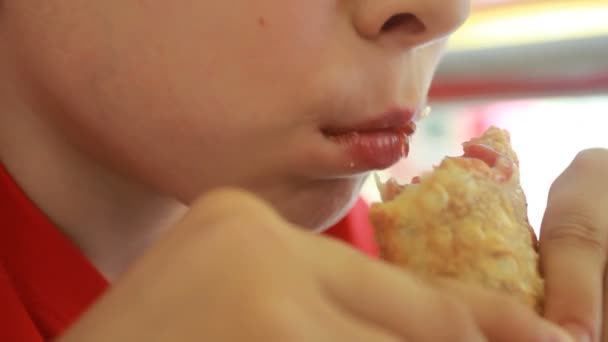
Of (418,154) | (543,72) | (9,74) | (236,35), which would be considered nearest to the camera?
(236,35)

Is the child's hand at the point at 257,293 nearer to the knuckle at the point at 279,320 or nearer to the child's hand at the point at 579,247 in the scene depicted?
the knuckle at the point at 279,320

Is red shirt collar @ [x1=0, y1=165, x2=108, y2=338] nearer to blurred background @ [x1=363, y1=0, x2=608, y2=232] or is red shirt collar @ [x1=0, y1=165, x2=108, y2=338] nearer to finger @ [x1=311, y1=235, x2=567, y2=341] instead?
finger @ [x1=311, y1=235, x2=567, y2=341]

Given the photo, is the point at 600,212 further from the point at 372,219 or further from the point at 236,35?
the point at 236,35

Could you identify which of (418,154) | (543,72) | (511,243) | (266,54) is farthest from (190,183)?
(418,154)

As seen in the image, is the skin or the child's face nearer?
the skin

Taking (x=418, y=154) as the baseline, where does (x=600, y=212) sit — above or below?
→ above

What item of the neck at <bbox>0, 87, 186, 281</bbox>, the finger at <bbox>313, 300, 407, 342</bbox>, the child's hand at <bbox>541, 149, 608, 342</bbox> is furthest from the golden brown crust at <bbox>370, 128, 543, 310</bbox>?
the neck at <bbox>0, 87, 186, 281</bbox>

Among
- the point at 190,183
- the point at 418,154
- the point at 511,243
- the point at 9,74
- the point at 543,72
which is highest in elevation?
the point at 9,74
